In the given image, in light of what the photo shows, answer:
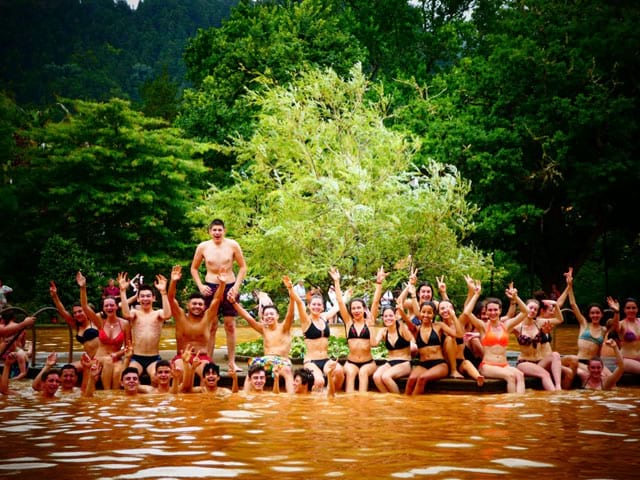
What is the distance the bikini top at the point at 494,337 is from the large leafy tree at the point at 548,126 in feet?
61.5

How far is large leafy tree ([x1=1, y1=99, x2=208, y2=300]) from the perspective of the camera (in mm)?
37312

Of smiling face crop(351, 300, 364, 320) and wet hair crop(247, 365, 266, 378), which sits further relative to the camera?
smiling face crop(351, 300, 364, 320)

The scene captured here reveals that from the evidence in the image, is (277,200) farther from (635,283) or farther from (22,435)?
(635,283)

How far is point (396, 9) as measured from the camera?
149ft

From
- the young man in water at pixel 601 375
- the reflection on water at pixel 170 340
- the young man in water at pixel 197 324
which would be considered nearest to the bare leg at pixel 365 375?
the young man in water at pixel 197 324

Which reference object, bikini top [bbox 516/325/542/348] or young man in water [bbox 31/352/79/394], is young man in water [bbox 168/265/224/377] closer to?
young man in water [bbox 31/352/79/394]

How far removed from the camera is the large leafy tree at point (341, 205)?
1927cm

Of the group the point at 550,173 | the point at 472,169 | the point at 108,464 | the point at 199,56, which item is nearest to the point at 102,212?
the point at 199,56

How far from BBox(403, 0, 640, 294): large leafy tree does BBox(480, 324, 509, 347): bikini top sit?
1873 centimetres

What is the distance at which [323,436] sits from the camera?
366 inches

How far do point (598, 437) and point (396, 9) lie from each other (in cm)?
3895

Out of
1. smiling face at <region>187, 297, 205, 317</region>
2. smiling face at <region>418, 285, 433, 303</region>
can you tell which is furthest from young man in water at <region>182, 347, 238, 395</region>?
smiling face at <region>418, 285, 433, 303</region>

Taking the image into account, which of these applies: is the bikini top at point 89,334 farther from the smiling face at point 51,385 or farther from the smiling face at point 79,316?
the smiling face at point 51,385

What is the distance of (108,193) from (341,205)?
20.5 metres
